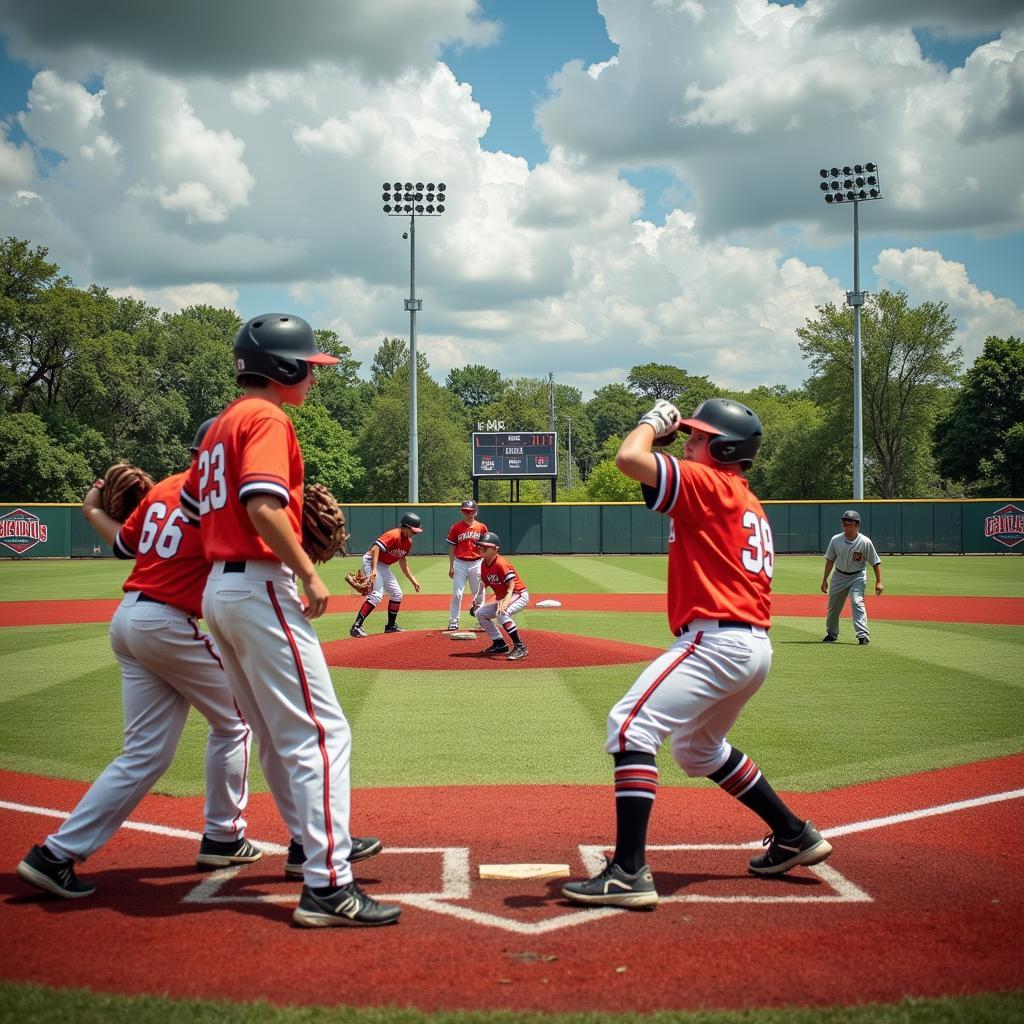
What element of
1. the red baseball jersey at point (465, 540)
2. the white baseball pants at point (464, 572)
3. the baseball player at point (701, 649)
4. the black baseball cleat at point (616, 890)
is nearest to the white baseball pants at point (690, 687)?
the baseball player at point (701, 649)

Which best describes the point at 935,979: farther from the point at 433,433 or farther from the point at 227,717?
the point at 433,433

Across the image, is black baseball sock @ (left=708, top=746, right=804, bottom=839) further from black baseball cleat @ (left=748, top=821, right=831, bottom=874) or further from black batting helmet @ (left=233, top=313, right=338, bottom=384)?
black batting helmet @ (left=233, top=313, right=338, bottom=384)

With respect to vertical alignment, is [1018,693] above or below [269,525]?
below

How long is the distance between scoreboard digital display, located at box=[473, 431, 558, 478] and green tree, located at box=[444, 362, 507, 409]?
292 ft

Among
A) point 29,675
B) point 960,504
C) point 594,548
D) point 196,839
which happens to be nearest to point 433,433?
point 594,548

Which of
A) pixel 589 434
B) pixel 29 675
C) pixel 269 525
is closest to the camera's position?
pixel 269 525

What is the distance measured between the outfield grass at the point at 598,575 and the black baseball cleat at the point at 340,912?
20888mm

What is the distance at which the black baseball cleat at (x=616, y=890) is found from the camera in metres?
4.27

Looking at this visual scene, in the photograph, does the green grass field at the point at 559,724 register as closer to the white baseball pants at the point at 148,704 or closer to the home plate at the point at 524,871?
the white baseball pants at the point at 148,704

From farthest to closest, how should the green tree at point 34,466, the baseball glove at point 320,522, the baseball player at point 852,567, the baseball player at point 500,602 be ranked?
the green tree at point 34,466
the baseball player at point 852,567
the baseball player at point 500,602
the baseball glove at point 320,522

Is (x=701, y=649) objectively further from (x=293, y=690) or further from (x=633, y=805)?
(x=293, y=690)

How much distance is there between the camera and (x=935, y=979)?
3611mm

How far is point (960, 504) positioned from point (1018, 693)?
35.0 metres

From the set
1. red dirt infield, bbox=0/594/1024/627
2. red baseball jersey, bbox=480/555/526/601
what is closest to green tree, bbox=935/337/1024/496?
red dirt infield, bbox=0/594/1024/627
